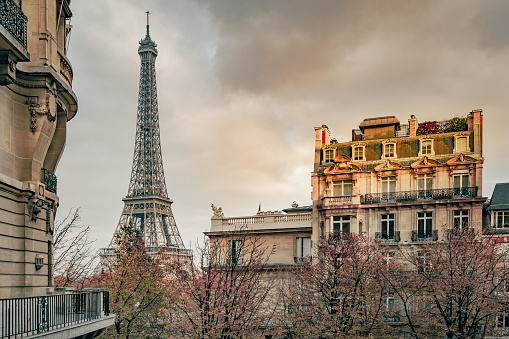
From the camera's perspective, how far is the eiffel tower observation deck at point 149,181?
113562 millimetres

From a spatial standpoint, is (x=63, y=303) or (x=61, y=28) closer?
(x=63, y=303)

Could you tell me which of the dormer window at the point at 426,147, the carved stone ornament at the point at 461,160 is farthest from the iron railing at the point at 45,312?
the dormer window at the point at 426,147

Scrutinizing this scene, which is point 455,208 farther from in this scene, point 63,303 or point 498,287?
point 63,303

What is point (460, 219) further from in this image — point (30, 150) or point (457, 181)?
→ point (30, 150)

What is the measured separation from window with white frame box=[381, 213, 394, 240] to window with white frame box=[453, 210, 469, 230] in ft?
17.6

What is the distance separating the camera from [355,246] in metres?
40.6

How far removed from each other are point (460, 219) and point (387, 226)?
625cm

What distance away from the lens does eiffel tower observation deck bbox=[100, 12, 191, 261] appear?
113562mm

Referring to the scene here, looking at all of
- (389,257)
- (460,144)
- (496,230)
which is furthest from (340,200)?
(496,230)

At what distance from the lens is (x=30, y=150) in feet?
61.6

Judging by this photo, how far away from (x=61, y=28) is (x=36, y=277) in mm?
10549

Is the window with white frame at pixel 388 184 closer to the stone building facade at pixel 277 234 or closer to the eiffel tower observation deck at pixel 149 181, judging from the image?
the stone building facade at pixel 277 234

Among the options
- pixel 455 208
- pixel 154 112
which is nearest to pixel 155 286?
pixel 455 208

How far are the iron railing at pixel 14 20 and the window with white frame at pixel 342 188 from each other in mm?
36164
